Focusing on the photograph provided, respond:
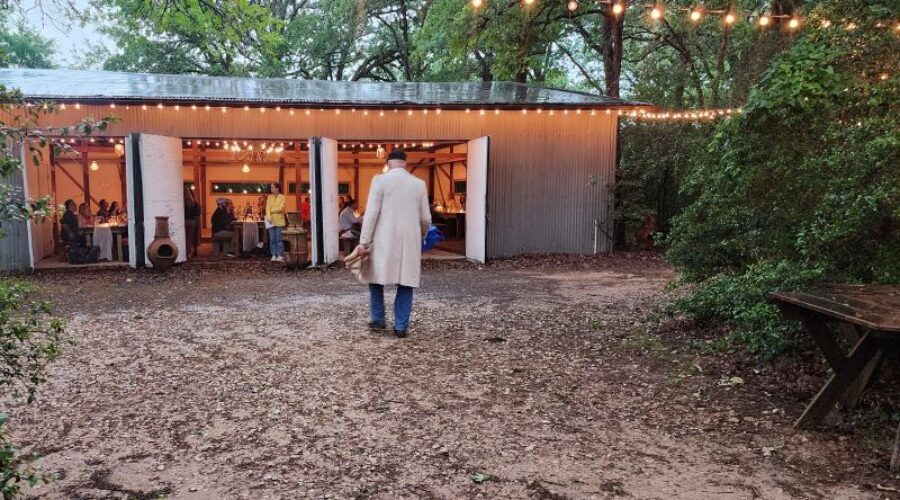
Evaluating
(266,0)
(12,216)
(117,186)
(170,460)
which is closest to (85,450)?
(170,460)

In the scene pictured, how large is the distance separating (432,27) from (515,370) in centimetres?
1567

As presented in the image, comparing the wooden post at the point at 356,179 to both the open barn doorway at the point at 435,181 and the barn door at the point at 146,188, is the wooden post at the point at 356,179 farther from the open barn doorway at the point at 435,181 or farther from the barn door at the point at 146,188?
the barn door at the point at 146,188

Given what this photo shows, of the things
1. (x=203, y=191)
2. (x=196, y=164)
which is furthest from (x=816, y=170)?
(x=203, y=191)

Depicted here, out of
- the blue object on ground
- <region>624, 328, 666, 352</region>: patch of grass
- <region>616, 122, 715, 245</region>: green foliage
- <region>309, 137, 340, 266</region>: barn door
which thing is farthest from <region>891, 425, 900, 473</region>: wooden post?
<region>616, 122, 715, 245</region>: green foliage

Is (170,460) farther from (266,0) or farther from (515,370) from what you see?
(266,0)

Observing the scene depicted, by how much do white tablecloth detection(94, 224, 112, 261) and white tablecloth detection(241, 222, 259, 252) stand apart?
264cm

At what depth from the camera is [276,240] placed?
12430 millimetres

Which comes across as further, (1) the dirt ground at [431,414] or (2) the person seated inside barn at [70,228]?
(2) the person seated inside barn at [70,228]

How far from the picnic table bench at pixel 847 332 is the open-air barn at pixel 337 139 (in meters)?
8.46

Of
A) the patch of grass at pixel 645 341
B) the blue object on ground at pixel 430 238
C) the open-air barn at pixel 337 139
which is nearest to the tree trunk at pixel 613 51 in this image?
the open-air barn at pixel 337 139

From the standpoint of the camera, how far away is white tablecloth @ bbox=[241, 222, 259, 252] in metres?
13.5

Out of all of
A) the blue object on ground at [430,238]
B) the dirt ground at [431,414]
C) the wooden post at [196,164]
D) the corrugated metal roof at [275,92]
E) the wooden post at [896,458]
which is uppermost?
the corrugated metal roof at [275,92]

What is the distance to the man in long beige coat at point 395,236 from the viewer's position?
584 cm

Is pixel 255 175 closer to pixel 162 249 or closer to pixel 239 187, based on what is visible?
pixel 239 187
